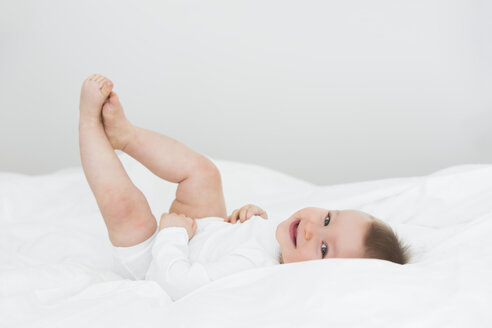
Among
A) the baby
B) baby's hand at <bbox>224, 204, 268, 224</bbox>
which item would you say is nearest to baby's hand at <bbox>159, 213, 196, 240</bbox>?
the baby

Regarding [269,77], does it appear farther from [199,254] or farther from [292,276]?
[292,276]

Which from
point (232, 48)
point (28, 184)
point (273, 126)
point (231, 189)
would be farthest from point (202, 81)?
point (28, 184)

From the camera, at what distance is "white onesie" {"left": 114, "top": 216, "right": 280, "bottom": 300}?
103 cm

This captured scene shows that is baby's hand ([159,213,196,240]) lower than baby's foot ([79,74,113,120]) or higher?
lower

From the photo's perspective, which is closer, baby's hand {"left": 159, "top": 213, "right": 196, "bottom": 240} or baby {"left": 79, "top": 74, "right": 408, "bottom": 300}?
baby {"left": 79, "top": 74, "right": 408, "bottom": 300}

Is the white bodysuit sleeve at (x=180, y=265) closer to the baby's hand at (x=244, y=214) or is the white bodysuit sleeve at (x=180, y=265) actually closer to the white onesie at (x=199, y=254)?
the white onesie at (x=199, y=254)

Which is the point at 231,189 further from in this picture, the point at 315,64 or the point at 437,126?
the point at 437,126

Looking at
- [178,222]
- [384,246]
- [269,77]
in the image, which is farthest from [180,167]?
[269,77]

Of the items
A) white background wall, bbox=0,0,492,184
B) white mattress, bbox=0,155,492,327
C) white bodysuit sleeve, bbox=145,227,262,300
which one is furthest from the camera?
white background wall, bbox=0,0,492,184

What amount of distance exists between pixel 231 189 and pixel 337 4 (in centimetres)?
99

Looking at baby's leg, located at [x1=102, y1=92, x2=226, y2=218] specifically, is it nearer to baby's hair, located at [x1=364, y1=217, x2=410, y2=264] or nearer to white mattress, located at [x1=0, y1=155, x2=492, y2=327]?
white mattress, located at [x1=0, y1=155, x2=492, y2=327]

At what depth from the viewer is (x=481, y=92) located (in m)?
2.27

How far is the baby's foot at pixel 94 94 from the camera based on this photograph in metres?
1.17

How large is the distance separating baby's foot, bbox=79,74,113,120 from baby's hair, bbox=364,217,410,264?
2.06ft
